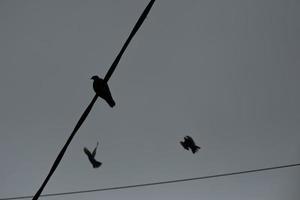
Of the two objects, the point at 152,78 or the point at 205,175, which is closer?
the point at 152,78

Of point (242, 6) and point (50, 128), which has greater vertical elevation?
point (242, 6)

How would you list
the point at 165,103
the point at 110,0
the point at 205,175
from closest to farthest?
the point at 110,0 → the point at 165,103 → the point at 205,175

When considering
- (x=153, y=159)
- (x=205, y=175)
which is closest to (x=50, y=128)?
(x=153, y=159)

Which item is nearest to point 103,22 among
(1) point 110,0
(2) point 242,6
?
(1) point 110,0

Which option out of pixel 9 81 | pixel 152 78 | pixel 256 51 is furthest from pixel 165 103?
pixel 9 81

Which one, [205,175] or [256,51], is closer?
[256,51]

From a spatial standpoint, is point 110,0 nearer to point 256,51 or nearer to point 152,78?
point 152,78

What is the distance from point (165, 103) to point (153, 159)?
15 centimetres

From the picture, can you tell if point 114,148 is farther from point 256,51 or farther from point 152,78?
point 256,51

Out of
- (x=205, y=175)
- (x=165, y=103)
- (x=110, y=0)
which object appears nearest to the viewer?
(x=110, y=0)

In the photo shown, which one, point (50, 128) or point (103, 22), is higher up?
point (103, 22)

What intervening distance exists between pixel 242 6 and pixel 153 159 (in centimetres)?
39

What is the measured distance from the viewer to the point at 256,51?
74 cm

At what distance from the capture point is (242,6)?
2.32 feet
